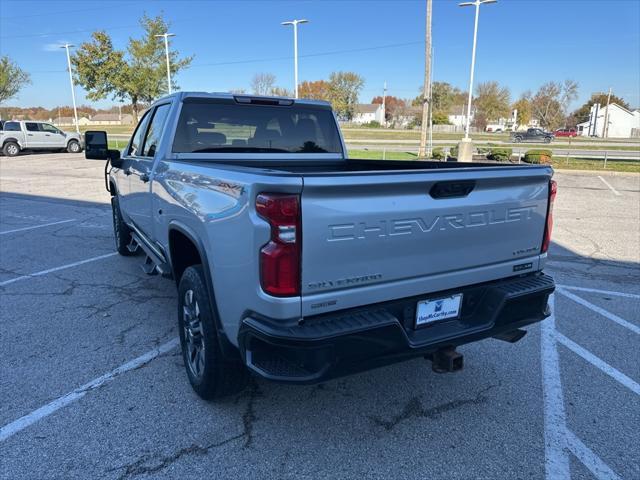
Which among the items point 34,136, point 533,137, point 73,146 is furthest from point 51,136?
point 533,137

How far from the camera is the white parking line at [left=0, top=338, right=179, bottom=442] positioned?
9.48 ft

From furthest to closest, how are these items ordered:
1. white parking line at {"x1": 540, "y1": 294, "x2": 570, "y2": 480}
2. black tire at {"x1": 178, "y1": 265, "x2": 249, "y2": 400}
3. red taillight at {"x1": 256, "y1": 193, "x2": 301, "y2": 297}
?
1. black tire at {"x1": 178, "y1": 265, "x2": 249, "y2": 400}
2. white parking line at {"x1": 540, "y1": 294, "x2": 570, "y2": 480}
3. red taillight at {"x1": 256, "y1": 193, "x2": 301, "y2": 297}

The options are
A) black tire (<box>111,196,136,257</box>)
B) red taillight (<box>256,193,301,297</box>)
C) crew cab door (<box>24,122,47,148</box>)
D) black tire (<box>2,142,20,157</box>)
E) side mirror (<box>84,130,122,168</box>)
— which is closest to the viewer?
red taillight (<box>256,193,301,297</box>)

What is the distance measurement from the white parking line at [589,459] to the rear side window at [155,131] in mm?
3863

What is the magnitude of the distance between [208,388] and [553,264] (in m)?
5.38

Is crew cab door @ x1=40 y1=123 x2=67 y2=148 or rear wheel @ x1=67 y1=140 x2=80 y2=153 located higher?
crew cab door @ x1=40 y1=123 x2=67 y2=148

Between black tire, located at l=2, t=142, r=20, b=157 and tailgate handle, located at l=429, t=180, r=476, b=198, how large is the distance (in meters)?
29.0

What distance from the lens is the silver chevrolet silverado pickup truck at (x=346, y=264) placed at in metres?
2.20

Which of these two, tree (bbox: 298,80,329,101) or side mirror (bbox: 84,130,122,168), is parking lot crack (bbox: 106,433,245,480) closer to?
side mirror (bbox: 84,130,122,168)

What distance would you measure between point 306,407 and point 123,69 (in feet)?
119

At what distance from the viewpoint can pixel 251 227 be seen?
2244 millimetres

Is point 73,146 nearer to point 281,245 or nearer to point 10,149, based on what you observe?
point 10,149

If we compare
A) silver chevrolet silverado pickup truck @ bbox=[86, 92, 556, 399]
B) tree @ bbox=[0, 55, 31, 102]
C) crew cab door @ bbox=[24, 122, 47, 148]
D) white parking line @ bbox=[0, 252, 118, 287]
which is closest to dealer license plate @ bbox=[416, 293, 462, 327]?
silver chevrolet silverado pickup truck @ bbox=[86, 92, 556, 399]

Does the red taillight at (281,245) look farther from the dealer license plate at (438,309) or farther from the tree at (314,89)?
the tree at (314,89)
